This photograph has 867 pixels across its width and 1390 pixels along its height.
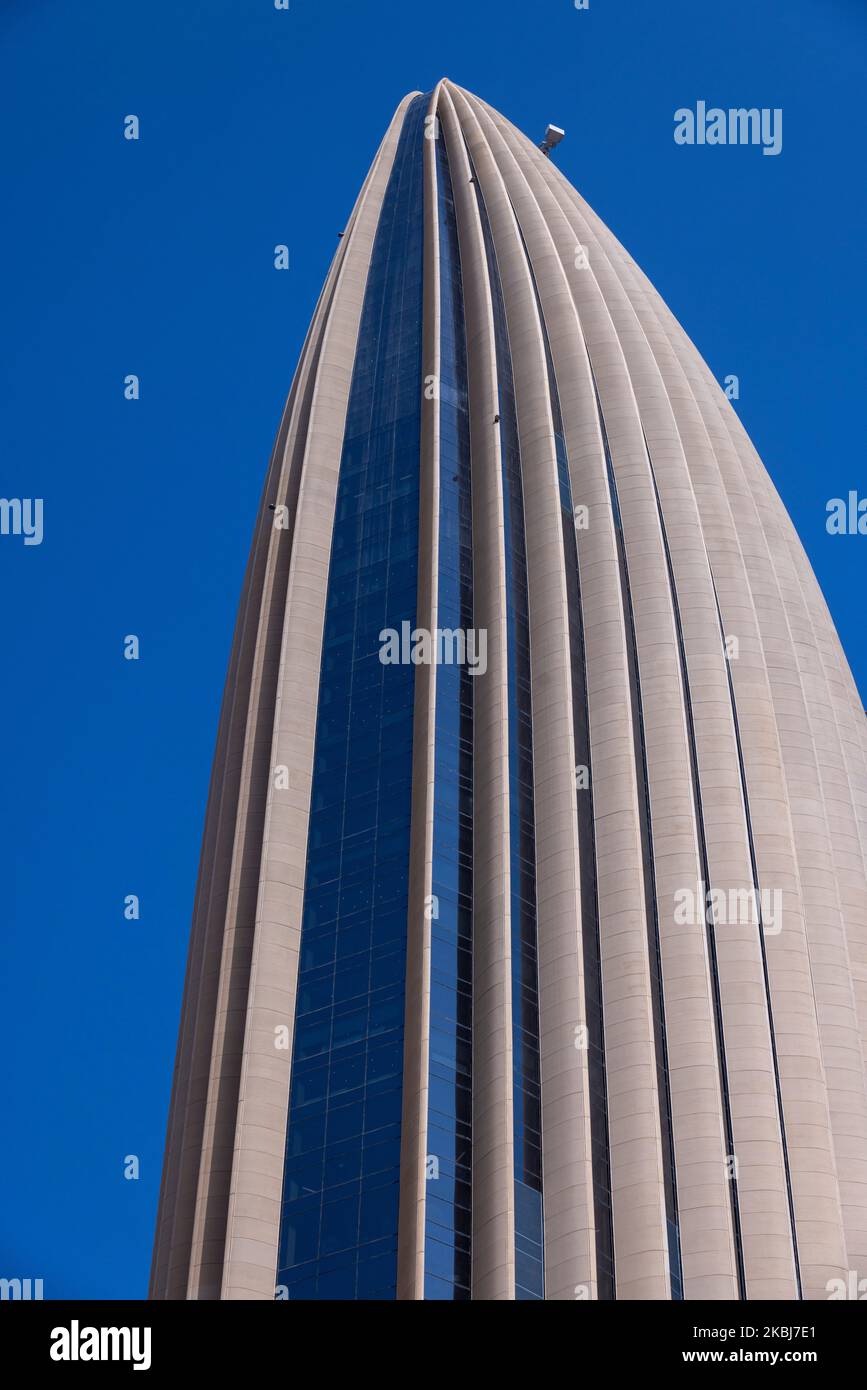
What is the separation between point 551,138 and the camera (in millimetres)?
132625

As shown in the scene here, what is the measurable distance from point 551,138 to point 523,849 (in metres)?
68.4

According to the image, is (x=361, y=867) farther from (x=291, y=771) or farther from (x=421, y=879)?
(x=291, y=771)

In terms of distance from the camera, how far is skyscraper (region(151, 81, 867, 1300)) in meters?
69.4

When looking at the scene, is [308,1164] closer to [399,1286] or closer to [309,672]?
[399,1286]

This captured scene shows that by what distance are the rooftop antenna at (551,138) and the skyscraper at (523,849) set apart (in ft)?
69.3

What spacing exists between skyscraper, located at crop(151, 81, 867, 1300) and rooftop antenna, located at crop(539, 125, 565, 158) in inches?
831

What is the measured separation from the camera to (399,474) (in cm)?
10181

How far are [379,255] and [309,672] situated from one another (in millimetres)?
38689

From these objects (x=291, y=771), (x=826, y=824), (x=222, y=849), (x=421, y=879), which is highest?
(x=291, y=771)

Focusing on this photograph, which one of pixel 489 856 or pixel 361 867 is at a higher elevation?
pixel 361 867

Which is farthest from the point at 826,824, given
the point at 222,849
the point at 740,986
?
the point at 222,849

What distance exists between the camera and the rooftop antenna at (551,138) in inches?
5202

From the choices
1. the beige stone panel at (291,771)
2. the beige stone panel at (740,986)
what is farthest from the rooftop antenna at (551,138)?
the beige stone panel at (740,986)
